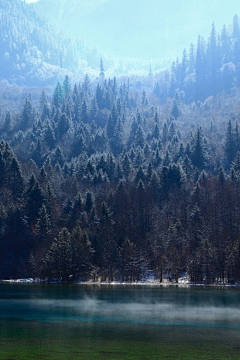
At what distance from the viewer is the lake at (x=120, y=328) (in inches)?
1181

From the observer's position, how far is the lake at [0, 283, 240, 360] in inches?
1181

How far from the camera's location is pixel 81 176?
13938 centimetres

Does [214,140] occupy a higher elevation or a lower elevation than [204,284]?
higher

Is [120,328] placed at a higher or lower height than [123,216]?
lower

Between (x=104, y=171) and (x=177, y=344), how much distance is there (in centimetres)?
11115

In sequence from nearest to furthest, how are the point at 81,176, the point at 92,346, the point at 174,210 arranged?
the point at 92,346
the point at 174,210
the point at 81,176

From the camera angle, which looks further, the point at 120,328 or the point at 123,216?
the point at 123,216

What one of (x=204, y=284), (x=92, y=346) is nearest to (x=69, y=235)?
(x=204, y=284)

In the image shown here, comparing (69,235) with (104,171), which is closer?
(69,235)

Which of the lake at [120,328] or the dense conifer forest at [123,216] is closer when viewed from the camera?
the lake at [120,328]

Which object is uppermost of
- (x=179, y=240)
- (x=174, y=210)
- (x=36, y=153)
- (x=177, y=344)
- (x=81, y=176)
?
(x=36, y=153)

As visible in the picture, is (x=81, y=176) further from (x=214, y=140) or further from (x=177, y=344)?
(x=177, y=344)

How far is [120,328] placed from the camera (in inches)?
1553

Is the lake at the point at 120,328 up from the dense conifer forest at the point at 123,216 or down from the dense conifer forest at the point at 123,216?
down
